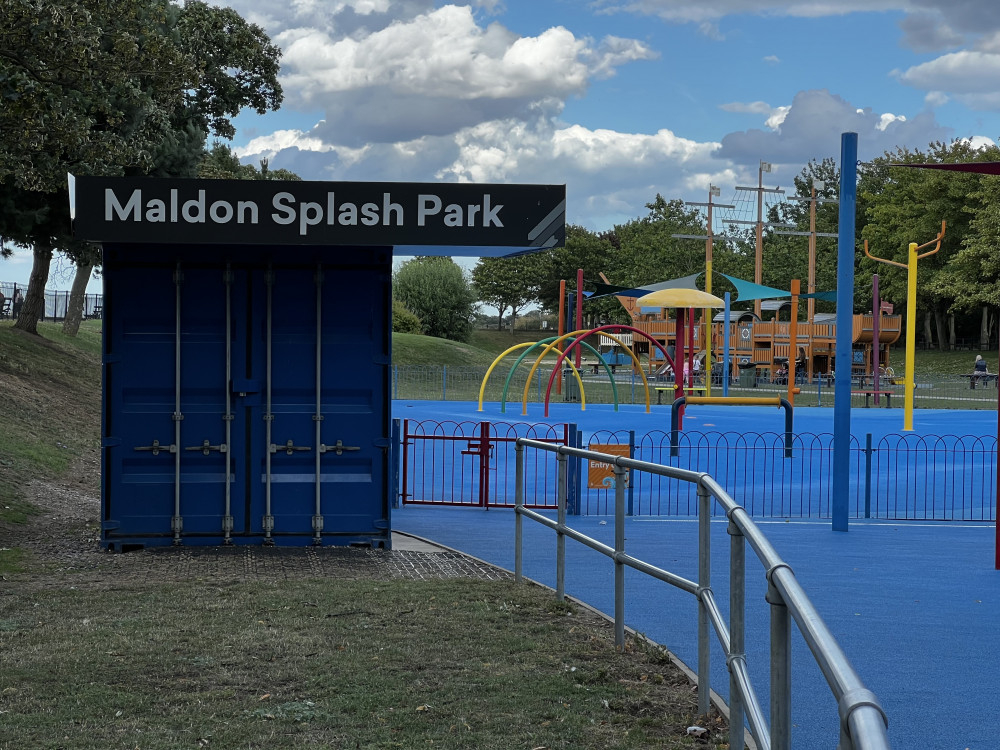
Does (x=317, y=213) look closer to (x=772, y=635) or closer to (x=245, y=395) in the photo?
(x=245, y=395)

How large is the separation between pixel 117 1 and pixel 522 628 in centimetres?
1054

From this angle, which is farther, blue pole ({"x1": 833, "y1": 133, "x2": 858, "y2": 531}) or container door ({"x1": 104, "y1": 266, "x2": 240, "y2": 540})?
blue pole ({"x1": 833, "y1": 133, "x2": 858, "y2": 531})

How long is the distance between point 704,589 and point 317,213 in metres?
5.69

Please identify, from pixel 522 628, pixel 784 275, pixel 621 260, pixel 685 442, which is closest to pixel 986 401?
pixel 685 442

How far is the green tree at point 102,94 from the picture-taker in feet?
44.1

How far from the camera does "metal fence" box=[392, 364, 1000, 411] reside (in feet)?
135

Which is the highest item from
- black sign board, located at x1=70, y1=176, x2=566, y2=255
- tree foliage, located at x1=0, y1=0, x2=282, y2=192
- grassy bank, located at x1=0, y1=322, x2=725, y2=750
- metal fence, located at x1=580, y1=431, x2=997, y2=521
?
tree foliage, located at x1=0, y1=0, x2=282, y2=192

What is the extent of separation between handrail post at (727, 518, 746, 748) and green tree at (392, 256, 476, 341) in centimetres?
7423

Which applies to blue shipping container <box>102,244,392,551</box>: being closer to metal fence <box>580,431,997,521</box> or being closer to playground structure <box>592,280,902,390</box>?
metal fence <box>580,431,997,521</box>

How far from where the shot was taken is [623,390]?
47.4 meters

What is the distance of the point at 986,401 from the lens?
4316 cm

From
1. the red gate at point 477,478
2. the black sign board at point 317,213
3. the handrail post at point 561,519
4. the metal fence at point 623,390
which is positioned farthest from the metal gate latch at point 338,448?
the metal fence at point 623,390

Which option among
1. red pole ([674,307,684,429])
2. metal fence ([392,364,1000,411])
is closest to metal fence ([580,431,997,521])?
red pole ([674,307,684,429])

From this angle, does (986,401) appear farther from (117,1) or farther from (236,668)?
(236,668)
